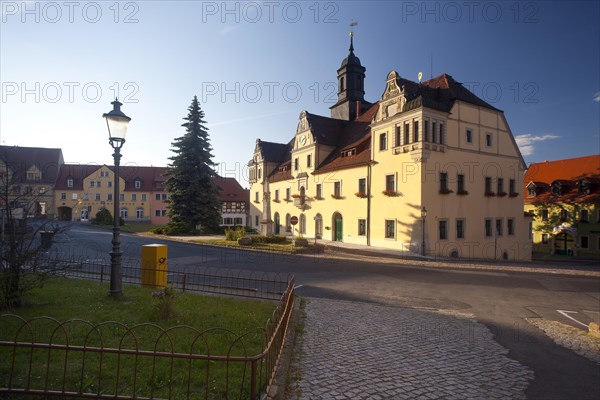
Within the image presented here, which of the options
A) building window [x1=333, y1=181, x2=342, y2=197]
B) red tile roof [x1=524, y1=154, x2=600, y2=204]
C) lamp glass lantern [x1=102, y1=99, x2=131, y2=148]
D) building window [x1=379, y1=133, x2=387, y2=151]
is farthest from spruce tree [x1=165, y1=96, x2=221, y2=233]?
red tile roof [x1=524, y1=154, x2=600, y2=204]

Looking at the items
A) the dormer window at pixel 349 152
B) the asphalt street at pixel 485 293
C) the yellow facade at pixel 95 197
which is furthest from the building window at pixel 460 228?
the yellow facade at pixel 95 197

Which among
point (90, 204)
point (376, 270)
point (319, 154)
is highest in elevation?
point (319, 154)

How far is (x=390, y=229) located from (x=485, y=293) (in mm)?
13832

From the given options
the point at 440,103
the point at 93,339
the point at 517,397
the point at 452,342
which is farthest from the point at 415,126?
the point at 93,339

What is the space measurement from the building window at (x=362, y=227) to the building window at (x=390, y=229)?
7.77 ft

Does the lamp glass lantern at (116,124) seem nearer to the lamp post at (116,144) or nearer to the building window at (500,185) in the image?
the lamp post at (116,144)

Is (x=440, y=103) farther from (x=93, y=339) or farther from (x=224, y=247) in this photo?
(x=93, y=339)

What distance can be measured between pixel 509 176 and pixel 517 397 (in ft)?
95.8

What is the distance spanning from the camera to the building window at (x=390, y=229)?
1013 inches

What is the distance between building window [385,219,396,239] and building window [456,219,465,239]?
491 centimetres

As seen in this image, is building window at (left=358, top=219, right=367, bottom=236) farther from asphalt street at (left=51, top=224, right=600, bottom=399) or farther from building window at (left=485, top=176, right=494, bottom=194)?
building window at (left=485, top=176, right=494, bottom=194)

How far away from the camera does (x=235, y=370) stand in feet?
16.4

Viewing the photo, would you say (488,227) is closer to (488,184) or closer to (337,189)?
(488,184)

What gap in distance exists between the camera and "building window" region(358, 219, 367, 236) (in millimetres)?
28395
